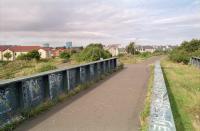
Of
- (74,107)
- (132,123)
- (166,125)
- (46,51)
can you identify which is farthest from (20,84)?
(46,51)

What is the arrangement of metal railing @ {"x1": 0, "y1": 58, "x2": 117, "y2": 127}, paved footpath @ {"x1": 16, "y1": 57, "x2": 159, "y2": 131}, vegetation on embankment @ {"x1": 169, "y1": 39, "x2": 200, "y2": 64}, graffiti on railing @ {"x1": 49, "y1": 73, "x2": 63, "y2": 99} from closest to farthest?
paved footpath @ {"x1": 16, "y1": 57, "x2": 159, "y2": 131} → metal railing @ {"x1": 0, "y1": 58, "x2": 117, "y2": 127} → graffiti on railing @ {"x1": 49, "y1": 73, "x2": 63, "y2": 99} → vegetation on embankment @ {"x1": 169, "y1": 39, "x2": 200, "y2": 64}

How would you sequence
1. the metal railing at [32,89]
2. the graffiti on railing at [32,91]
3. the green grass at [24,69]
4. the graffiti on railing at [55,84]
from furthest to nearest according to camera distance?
the green grass at [24,69] < the graffiti on railing at [55,84] < the graffiti on railing at [32,91] < the metal railing at [32,89]

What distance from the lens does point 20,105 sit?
746cm

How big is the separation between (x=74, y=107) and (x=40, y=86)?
123 cm

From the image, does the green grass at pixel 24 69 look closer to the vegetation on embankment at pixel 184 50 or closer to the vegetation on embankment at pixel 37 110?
the vegetation on embankment at pixel 37 110

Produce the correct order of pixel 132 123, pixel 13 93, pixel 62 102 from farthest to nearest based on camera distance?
pixel 62 102 → pixel 13 93 → pixel 132 123

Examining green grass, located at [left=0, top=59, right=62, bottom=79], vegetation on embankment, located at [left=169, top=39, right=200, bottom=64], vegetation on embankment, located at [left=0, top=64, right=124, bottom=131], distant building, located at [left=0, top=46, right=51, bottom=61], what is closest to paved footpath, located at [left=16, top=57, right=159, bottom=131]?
vegetation on embankment, located at [left=0, top=64, right=124, bottom=131]

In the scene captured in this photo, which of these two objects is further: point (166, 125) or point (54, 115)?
point (54, 115)

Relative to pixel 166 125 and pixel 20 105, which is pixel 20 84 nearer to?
pixel 20 105

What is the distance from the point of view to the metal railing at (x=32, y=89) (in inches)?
266

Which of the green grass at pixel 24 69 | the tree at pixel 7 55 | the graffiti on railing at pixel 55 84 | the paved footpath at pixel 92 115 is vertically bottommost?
the tree at pixel 7 55

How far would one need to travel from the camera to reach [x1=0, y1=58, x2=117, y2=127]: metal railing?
6.75m

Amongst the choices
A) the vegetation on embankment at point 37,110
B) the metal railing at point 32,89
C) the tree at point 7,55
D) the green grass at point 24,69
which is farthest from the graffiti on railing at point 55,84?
the tree at point 7,55

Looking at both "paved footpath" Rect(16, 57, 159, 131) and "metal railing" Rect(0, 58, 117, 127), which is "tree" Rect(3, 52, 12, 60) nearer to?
"metal railing" Rect(0, 58, 117, 127)
